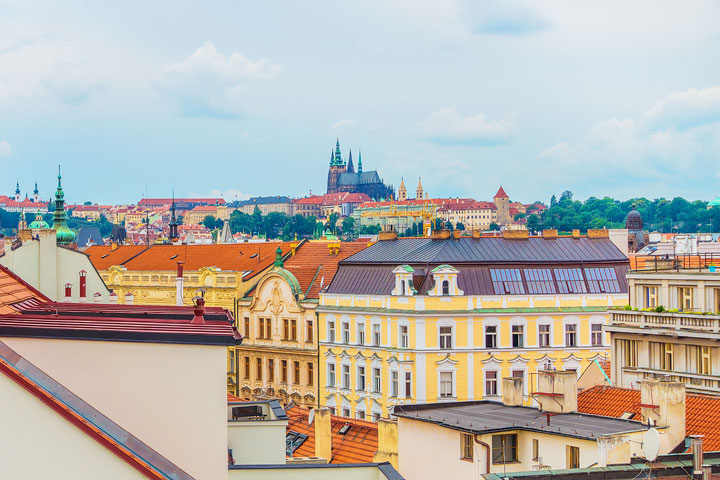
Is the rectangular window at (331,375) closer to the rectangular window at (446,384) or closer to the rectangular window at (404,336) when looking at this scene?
the rectangular window at (404,336)

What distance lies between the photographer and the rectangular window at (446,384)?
6084 cm

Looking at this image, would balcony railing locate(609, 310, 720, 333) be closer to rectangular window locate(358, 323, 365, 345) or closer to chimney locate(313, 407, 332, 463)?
chimney locate(313, 407, 332, 463)

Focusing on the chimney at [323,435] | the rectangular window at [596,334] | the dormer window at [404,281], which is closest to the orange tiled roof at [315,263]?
the dormer window at [404,281]

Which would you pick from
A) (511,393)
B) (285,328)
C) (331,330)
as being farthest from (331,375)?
(511,393)

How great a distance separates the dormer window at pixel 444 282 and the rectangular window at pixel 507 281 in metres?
2.47

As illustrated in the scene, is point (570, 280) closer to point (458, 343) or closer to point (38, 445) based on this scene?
point (458, 343)

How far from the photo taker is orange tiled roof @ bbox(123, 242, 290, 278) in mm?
81312

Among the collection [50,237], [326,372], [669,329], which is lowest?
[326,372]

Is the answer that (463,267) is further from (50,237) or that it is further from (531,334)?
(50,237)

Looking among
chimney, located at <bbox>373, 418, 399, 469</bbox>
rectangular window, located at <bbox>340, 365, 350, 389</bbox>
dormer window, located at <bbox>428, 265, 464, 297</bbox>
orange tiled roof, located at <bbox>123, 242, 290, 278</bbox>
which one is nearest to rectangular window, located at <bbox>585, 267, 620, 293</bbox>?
dormer window, located at <bbox>428, 265, 464, 297</bbox>

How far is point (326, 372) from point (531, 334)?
41.8 feet

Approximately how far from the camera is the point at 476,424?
970 inches

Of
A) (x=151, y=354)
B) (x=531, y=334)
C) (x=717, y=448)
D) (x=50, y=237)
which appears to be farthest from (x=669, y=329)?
(x=151, y=354)

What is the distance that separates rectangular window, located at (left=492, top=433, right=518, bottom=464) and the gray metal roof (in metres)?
0.24
